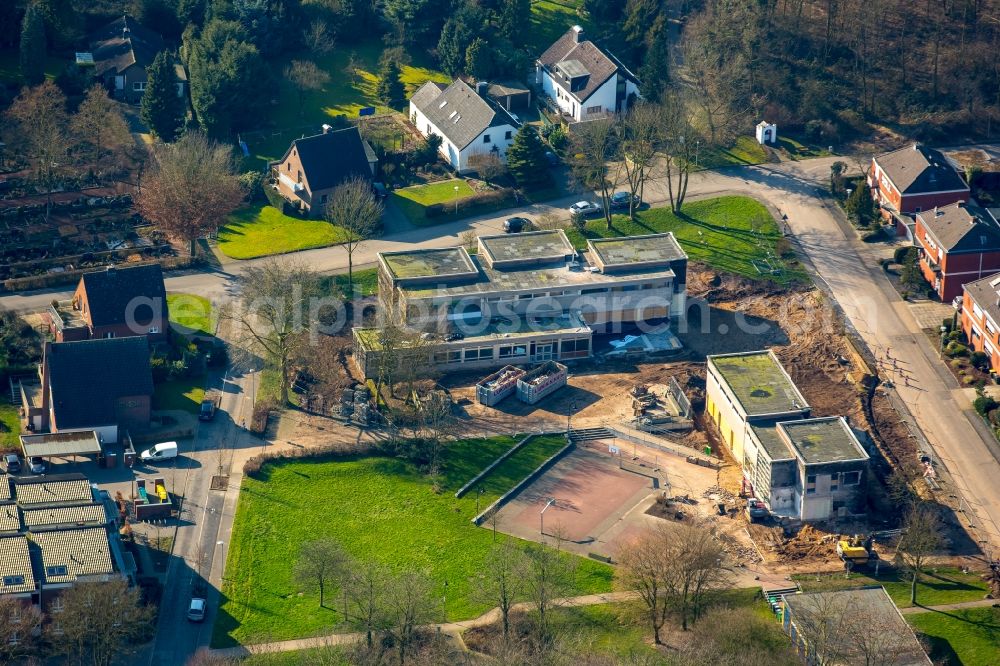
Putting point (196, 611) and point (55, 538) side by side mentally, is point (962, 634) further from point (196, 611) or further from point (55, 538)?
point (55, 538)

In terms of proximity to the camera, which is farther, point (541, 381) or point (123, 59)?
point (123, 59)

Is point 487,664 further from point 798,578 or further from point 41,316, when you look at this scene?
point 41,316

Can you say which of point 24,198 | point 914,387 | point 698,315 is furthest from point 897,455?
point 24,198

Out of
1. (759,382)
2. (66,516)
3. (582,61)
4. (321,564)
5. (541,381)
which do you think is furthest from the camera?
(582,61)

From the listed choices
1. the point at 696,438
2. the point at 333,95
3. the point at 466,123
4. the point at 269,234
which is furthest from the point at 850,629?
the point at 333,95

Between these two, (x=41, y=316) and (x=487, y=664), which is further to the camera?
(x=41, y=316)


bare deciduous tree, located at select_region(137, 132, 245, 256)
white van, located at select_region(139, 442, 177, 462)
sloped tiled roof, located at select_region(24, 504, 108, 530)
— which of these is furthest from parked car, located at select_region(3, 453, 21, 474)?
bare deciduous tree, located at select_region(137, 132, 245, 256)
